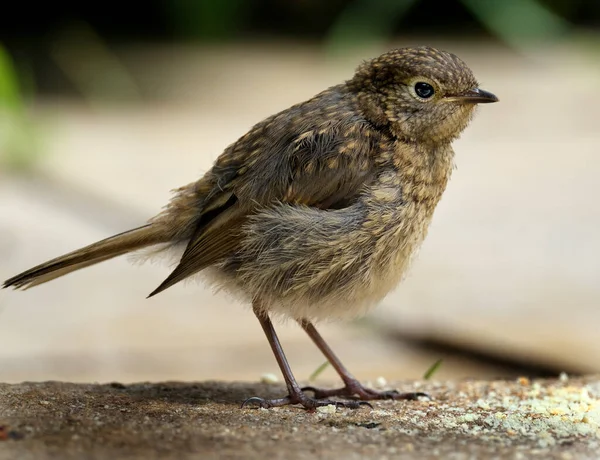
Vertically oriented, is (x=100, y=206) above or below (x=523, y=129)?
below

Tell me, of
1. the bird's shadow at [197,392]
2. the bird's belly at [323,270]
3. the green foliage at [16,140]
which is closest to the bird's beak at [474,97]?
the bird's belly at [323,270]

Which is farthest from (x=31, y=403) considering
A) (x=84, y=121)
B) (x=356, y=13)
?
(x=356, y=13)

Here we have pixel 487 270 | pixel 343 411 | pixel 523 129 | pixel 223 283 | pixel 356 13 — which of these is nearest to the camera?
pixel 343 411

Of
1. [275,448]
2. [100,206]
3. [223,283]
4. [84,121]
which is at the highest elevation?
[84,121]

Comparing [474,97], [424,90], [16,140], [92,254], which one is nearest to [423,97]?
[424,90]

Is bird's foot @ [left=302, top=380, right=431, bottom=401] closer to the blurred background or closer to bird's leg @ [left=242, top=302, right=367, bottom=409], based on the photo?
bird's leg @ [left=242, top=302, right=367, bottom=409]

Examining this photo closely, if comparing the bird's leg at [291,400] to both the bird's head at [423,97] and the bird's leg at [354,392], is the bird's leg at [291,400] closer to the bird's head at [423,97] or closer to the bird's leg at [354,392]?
the bird's leg at [354,392]

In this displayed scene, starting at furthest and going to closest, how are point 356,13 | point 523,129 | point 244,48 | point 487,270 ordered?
1. point 244,48
2. point 356,13
3. point 523,129
4. point 487,270

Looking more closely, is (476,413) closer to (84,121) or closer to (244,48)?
(84,121)

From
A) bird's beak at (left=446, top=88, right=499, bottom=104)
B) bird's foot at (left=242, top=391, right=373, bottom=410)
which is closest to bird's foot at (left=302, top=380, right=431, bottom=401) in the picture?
bird's foot at (left=242, top=391, right=373, bottom=410)
